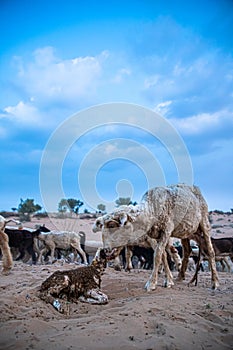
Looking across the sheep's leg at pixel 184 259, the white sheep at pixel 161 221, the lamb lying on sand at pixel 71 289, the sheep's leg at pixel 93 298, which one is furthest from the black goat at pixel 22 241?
the sheep's leg at pixel 93 298

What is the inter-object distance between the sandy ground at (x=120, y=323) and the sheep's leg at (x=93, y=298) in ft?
0.45

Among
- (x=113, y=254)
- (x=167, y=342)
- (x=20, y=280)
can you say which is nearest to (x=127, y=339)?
(x=167, y=342)

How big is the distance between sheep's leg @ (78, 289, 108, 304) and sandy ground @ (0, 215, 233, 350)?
0.14 m

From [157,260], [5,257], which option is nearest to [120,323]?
[157,260]

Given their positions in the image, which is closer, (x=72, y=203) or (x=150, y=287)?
(x=150, y=287)

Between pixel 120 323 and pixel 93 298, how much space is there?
1.76 metres

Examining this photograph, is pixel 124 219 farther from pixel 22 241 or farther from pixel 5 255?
pixel 22 241

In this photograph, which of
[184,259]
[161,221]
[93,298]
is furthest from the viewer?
[184,259]

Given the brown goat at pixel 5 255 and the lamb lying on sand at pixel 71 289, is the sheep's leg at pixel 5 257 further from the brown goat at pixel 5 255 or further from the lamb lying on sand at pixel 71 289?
the lamb lying on sand at pixel 71 289

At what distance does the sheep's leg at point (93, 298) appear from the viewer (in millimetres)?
6785

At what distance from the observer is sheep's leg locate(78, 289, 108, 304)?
22.3ft


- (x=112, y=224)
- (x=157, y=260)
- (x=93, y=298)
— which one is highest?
(x=112, y=224)

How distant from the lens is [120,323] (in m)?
5.18

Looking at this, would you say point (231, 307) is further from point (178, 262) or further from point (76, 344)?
point (178, 262)
